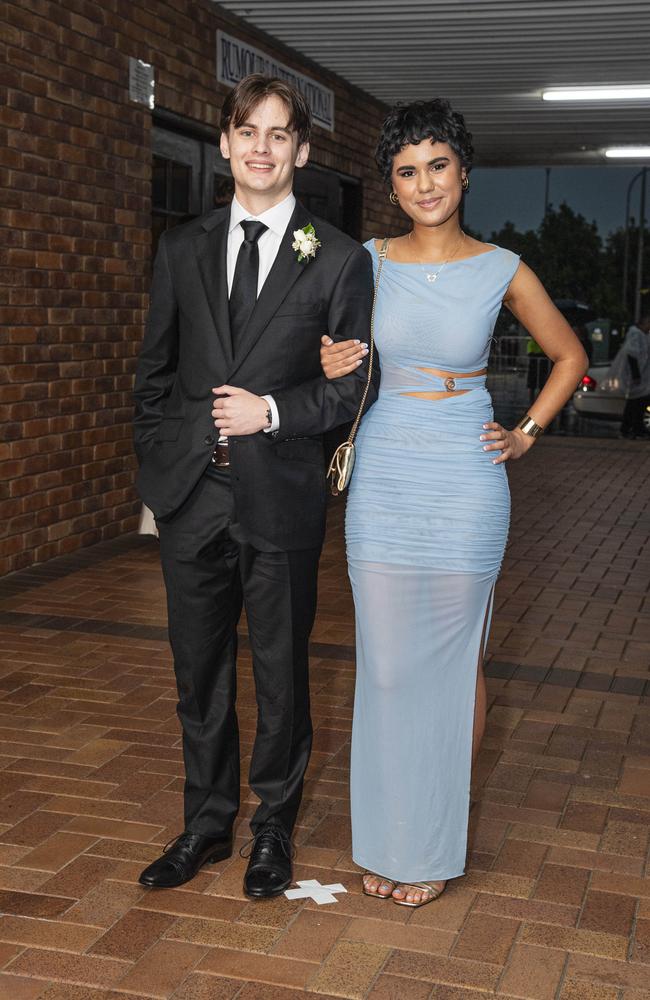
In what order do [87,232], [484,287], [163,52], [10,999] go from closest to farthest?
[10,999] < [484,287] < [87,232] < [163,52]

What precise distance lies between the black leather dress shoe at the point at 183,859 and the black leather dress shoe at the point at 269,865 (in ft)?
0.50

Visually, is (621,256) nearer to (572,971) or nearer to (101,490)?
(101,490)

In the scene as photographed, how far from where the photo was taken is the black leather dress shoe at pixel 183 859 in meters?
3.35

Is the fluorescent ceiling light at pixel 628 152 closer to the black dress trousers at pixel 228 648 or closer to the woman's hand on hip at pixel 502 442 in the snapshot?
the woman's hand on hip at pixel 502 442

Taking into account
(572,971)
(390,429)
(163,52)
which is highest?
(163,52)

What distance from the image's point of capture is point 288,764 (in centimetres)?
336

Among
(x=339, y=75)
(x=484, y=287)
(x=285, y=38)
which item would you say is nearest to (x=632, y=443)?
(x=339, y=75)

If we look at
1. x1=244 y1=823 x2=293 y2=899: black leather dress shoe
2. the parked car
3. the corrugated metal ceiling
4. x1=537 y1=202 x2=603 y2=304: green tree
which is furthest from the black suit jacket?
x1=537 y1=202 x2=603 y2=304: green tree

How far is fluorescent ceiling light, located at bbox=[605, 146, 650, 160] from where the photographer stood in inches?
668

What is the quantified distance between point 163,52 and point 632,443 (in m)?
9.19

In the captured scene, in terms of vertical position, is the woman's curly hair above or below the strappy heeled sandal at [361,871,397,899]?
above

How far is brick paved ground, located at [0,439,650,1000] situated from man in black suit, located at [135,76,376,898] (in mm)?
243

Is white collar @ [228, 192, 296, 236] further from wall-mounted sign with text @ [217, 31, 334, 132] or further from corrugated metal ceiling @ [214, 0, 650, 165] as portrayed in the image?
corrugated metal ceiling @ [214, 0, 650, 165]

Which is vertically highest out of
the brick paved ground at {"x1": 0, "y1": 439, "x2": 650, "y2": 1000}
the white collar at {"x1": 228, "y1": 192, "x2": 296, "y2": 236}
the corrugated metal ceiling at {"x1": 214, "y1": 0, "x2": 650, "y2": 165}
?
the corrugated metal ceiling at {"x1": 214, "y1": 0, "x2": 650, "y2": 165}
